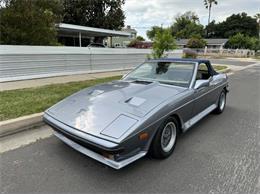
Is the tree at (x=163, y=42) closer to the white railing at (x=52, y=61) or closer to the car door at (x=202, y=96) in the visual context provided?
the white railing at (x=52, y=61)

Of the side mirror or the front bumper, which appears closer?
the front bumper

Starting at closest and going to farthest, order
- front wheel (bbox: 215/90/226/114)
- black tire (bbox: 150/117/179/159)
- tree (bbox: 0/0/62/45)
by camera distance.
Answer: black tire (bbox: 150/117/179/159) → front wheel (bbox: 215/90/226/114) → tree (bbox: 0/0/62/45)

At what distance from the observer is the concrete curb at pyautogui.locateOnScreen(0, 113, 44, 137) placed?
3.69m

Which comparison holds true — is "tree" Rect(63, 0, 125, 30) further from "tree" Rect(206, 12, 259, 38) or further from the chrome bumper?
"tree" Rect(206, 12, 259, 38)

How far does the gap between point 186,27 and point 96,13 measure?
5318 cm

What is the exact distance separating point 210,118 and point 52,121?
3457 millimetres

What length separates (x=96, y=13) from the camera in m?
25.2

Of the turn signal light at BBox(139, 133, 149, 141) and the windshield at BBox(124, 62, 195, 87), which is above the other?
the windshield at BBox(124, 62, 195, 87)

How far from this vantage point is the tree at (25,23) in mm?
8820

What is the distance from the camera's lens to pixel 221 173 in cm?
265

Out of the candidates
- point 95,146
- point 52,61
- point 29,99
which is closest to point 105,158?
point 95,146

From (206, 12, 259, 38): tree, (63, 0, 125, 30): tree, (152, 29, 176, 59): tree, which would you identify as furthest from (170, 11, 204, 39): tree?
(152, 29, 176, 59): tree

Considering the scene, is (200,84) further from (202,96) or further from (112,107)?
(112,107)

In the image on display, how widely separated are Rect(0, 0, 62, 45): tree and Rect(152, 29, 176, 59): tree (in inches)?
202
